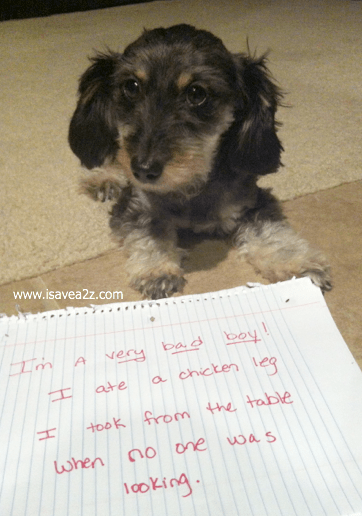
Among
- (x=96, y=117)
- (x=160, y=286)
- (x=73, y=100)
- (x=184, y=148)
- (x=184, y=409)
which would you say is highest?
(x=73, y=100)

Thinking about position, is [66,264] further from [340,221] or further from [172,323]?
[340,221]

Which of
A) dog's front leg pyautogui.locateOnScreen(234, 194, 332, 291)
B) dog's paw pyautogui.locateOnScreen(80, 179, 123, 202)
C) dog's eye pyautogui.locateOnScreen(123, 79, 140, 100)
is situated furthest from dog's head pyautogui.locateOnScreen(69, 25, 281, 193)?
dog's paw pyautogui.locateOnScreen(80, 179, 123, 202)

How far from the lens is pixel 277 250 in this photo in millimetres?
1102

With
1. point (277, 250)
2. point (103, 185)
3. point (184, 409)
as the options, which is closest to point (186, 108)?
point (277, 250)

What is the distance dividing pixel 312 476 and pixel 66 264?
0.77m

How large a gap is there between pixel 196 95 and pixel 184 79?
0.05 meters

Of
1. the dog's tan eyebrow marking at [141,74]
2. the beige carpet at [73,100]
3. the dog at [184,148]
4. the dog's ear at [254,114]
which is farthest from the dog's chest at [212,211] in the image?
the dog's tan eyebrow marking at [141,74]

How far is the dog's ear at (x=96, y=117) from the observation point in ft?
3.79

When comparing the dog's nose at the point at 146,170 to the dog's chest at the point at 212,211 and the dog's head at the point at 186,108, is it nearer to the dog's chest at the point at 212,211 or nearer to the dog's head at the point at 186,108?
the dog's head at the point at 186,108

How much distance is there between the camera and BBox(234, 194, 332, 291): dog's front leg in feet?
3.36

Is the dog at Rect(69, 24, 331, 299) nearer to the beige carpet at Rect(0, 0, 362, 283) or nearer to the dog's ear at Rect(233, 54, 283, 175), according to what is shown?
the dog's ear at Rect(233, 54, 283, 175)

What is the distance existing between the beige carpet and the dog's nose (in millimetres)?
341

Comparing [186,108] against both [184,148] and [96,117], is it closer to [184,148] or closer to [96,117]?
[184,148]

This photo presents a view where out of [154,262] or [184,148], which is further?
[154,262]
